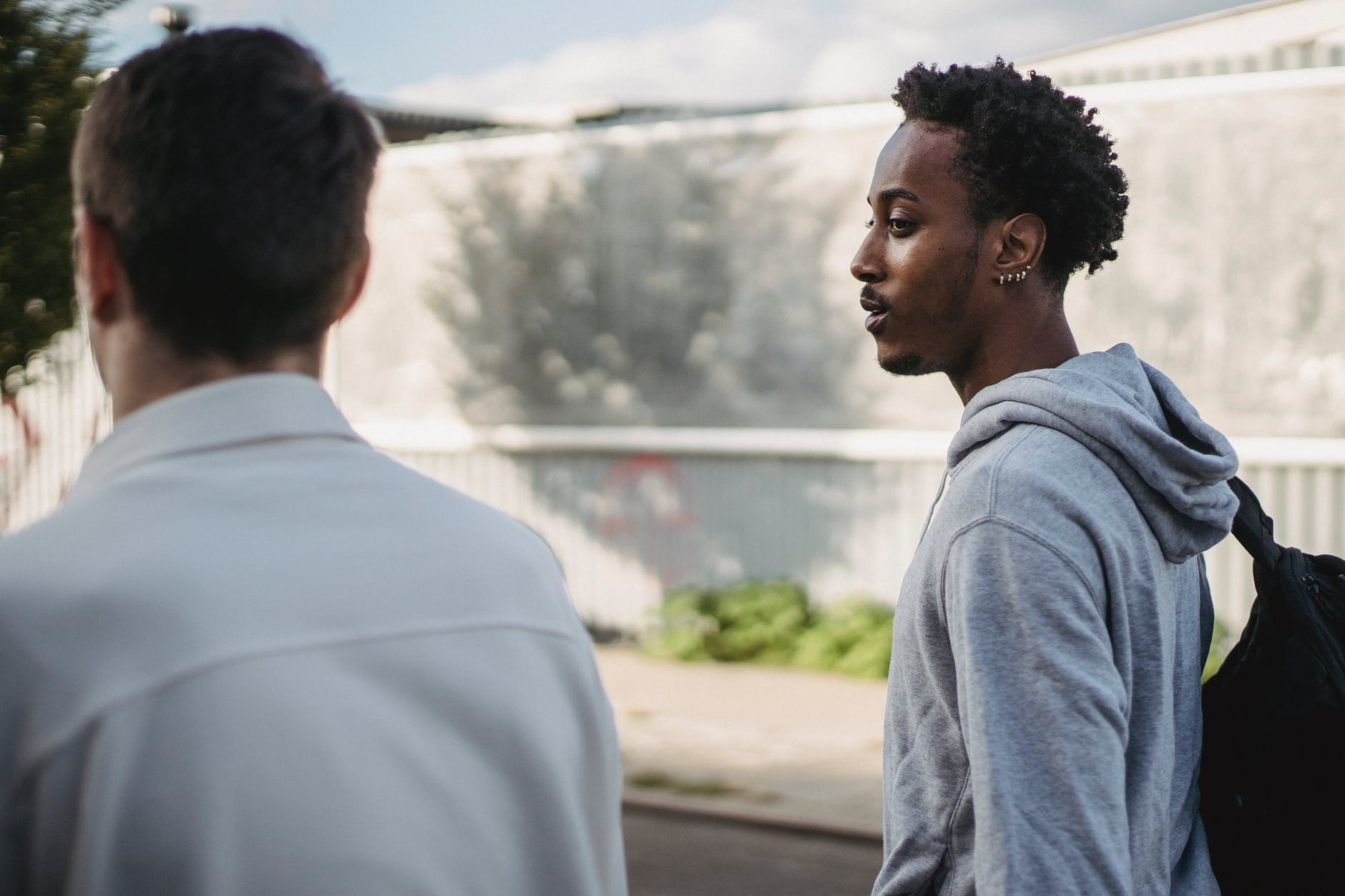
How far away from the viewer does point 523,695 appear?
1.23m

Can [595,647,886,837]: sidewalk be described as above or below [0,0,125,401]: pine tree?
below

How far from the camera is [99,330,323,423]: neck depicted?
3.92 ft

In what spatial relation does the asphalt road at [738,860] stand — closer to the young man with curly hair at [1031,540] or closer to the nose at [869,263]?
the young man with curly hair at [1031,540]

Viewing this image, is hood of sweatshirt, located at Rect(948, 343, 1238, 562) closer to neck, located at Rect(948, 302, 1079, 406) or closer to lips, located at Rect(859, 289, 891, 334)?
neck, located at Rect(948, 302, 1079, 406)

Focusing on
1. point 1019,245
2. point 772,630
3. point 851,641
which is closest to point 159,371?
point 1019,245

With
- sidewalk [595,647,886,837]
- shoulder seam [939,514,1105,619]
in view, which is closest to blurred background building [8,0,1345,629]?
sidewalk [595,647,886,837]

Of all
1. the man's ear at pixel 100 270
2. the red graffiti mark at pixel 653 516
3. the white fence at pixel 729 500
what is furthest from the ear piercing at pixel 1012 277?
the red graffiti mark at pixel 653 516

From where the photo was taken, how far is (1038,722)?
1561 millimetres

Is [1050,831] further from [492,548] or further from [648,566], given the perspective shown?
[648,566]

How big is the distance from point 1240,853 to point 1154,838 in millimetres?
173

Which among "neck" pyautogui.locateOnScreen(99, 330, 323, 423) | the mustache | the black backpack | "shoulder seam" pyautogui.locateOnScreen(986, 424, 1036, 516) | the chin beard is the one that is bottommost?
the black backpack

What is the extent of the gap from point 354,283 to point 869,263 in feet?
3.27

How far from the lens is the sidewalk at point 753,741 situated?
6.61m

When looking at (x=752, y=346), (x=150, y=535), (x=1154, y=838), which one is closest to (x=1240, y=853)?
(x=1154, y=838)
